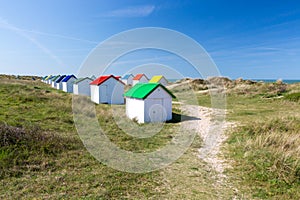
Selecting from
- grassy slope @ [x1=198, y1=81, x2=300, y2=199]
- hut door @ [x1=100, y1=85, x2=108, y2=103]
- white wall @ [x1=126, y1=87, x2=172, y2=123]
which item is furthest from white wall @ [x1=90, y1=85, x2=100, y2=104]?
grassy slope @ [x1=198, y1=81, x2=300, y2=199]

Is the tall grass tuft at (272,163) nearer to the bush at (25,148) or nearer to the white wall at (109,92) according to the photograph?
the bush at (25,148)

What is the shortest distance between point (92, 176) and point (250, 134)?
6897 millimetres

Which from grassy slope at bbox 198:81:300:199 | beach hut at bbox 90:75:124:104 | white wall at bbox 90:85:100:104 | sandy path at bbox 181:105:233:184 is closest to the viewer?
grassy slope at bbox 198:81:300:199

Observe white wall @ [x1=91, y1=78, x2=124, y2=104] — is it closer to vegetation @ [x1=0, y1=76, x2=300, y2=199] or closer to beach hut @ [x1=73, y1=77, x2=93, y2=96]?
beach hut @ [x1=73, y1=77, x2=93, y2=96]

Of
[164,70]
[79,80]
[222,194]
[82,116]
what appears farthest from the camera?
[79,80]

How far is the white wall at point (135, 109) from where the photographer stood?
12.4m

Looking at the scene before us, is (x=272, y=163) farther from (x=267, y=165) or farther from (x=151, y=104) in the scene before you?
(x=151, y=104)

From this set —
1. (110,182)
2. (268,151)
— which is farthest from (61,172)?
(268,151)

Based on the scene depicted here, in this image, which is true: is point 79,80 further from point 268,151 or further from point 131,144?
point 268,151

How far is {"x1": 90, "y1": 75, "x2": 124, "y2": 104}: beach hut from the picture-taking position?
833 inches

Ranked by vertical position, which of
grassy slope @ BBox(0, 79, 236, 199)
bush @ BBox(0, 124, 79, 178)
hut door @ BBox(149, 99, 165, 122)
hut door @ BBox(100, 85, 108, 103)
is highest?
hut door @ BBox(100, 85, 108, 103)

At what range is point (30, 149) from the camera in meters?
6.32

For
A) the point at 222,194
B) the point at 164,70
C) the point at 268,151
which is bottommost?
the point at 222,194

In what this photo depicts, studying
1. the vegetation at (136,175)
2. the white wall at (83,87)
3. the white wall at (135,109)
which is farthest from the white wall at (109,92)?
the vegetation at (136,175)
